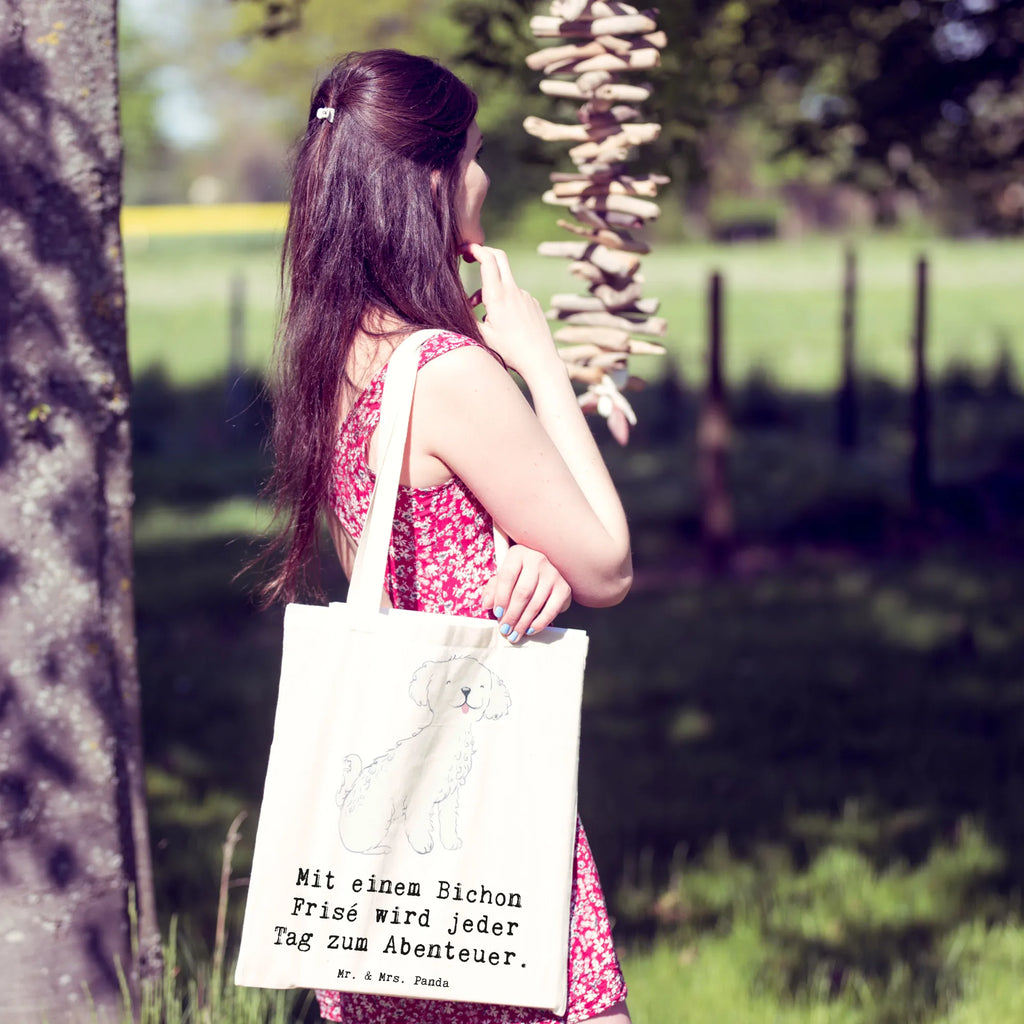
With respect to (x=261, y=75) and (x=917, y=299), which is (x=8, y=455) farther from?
(x=261, y=75)

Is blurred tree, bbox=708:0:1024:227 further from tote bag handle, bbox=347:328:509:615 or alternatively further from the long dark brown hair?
tote bag handle, bbox=347:328:509:615

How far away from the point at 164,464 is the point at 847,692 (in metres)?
8.21

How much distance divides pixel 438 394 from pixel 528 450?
5.2 inches

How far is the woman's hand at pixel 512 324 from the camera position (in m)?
1.93

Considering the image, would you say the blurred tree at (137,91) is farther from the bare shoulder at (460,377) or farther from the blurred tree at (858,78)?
the bare shoulder at (460,377)

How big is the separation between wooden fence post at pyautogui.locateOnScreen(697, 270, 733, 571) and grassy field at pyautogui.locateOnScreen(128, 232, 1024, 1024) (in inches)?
7.6

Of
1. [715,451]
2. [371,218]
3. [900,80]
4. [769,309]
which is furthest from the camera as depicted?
[769,309]

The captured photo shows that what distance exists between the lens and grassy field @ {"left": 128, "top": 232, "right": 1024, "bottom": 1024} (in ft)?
11.9

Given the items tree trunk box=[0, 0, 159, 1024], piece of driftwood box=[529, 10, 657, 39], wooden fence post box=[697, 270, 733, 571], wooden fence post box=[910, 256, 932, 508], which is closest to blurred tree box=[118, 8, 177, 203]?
wooden fence post box=[910, 256, 932, 508]

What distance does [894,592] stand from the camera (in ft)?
24.5

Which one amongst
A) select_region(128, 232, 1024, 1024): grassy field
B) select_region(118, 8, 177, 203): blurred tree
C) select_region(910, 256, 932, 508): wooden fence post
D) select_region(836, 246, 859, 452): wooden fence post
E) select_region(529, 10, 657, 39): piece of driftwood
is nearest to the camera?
select_region(529, 10, 657, 39): piece of driftwood

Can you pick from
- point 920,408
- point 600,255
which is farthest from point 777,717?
point 920,408

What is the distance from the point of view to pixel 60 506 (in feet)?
8.06

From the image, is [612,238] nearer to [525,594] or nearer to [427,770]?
[525,594]
